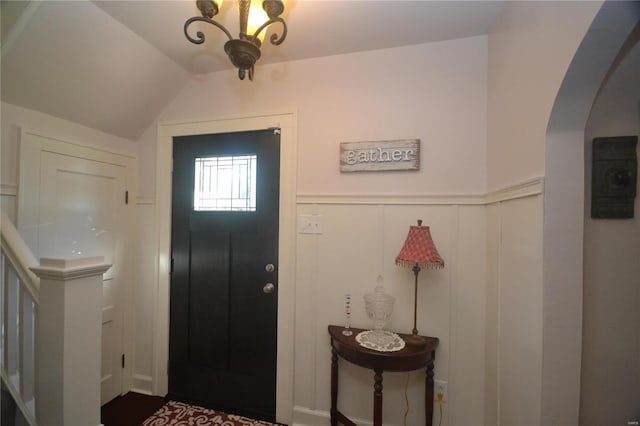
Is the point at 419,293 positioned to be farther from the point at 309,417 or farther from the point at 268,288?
the point at 309,417

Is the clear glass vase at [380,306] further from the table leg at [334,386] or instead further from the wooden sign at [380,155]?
the wooden sign at [380,155]

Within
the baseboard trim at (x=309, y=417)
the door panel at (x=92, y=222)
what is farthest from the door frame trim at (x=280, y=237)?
the door panel at (x=92, y=222)

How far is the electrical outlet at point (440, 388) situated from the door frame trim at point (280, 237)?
938 millimetres

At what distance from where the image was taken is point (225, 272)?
2000 millimetres

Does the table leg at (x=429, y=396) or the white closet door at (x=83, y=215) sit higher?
the white closet door at (x=83, y=215)

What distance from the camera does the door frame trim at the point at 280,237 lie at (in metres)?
1.85

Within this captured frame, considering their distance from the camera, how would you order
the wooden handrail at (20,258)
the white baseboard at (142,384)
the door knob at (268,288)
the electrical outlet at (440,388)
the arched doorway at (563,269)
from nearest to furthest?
the arched doorway at (563,269) → the wooden handrail at (20,258) → the electrical outlet at (440,388) → the door knob at (268,288) → the white baseboard at (142,384)

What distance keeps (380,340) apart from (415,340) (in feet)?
0.68

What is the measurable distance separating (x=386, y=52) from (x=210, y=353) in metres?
2.55

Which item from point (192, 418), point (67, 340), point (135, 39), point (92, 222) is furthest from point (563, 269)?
point (92, 222)

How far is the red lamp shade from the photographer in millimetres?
1477

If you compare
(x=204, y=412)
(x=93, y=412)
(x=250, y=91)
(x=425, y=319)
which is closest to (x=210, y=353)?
(x=204, y=412)

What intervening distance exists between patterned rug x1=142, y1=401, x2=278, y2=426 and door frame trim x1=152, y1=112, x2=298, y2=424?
0.20m

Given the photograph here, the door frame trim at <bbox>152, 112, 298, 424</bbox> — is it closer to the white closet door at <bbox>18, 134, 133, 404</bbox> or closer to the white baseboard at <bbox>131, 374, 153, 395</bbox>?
the white baseboard at <bbox>131, 374, 153, 395</bbox>
